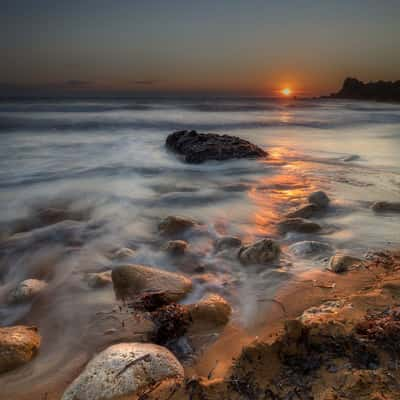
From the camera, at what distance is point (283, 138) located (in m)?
14.1

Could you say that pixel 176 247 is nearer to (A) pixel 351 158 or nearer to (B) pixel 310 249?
(B) pixel 310 249

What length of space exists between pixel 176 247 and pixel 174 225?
0.67 metres

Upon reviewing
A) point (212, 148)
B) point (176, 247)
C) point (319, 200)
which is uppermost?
point (212, 148)

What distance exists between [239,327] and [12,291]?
6.78ft

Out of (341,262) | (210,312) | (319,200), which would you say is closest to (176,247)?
(210,312)

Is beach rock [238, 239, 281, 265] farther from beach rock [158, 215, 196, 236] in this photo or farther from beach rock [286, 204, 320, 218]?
beach rock [286, 204, 320, 218]

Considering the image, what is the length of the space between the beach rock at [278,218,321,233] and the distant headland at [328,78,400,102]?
205ft

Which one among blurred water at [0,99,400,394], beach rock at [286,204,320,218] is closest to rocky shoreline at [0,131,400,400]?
blurred water at [0,99,400,394]

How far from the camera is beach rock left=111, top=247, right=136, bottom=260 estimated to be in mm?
3621

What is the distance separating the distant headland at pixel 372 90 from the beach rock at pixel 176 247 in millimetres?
63741

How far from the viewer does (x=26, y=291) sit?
2.93 m

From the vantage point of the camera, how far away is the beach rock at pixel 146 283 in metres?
2.69

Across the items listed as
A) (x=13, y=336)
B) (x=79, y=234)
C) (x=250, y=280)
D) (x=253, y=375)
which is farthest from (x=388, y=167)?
(x=13, y=336)

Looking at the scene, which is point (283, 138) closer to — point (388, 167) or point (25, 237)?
point (388, 167)
